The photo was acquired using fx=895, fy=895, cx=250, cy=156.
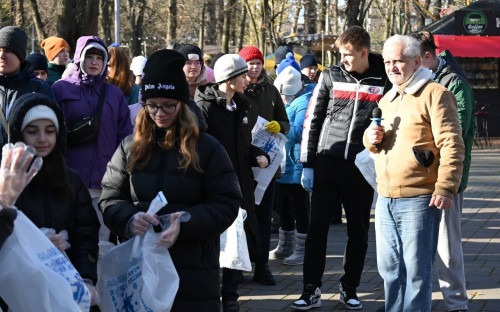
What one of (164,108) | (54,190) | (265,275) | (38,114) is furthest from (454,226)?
(38,114)

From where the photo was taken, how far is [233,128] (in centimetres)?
670

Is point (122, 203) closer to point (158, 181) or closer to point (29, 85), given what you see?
point (158, 181)

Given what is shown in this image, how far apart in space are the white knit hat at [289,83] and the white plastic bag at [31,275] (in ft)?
19.7

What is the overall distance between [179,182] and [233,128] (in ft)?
8.60

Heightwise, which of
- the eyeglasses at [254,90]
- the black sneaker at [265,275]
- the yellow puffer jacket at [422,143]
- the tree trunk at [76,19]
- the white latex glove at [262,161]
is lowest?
the black sneaker at [265,275]

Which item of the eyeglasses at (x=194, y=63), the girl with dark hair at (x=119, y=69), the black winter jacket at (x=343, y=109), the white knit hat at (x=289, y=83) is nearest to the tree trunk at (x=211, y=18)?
the white knit hat at (x=289, y=83)

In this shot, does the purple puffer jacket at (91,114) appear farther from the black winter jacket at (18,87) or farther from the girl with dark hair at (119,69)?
the girl with dark hair at (119,69)

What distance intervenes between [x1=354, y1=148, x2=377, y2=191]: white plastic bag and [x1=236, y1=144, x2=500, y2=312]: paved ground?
4.13ft

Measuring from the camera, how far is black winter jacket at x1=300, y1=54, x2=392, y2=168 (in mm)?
6504

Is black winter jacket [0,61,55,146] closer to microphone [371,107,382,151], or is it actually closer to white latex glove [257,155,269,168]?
white latex glove [257,155,269,168]

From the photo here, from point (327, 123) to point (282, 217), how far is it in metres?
2.52

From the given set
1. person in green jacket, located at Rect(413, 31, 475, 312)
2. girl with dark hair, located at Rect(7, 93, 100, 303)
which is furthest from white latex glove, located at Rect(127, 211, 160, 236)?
person in green jacket, located at Rect(413, 31, 475, 312)

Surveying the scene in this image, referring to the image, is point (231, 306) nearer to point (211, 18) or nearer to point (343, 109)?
point (343, 109)

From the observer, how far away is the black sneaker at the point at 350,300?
6.71 metres
